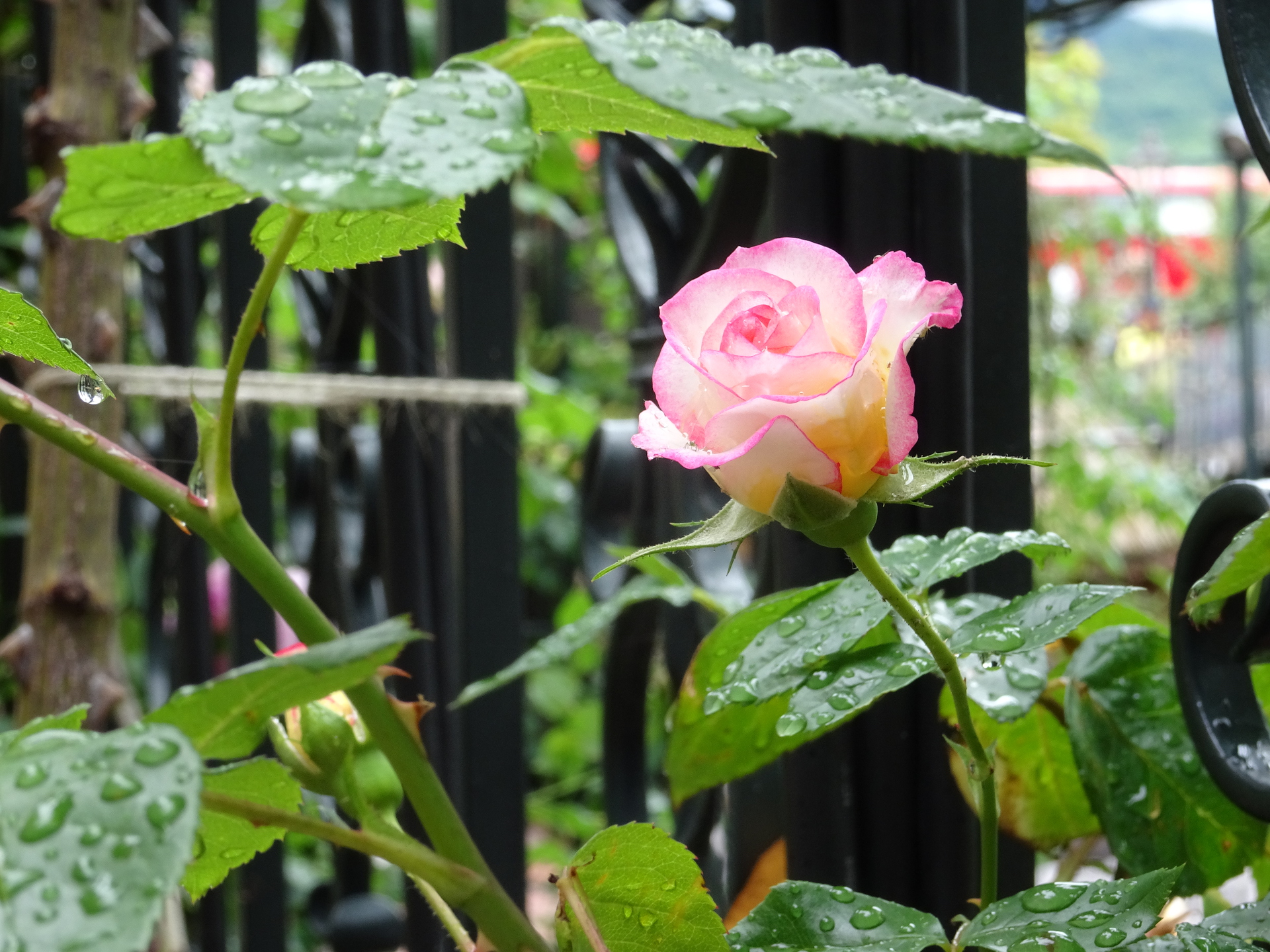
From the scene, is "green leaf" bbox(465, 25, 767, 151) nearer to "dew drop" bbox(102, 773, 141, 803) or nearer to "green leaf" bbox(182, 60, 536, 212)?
"green leaf" bbox(182, 60, 536, 212)

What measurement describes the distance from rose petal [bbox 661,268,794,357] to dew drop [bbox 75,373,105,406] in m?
0.16

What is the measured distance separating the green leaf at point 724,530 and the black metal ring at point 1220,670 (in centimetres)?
17

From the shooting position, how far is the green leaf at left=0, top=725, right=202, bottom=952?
0.17 metres

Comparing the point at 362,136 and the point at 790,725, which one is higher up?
the point at 362,136

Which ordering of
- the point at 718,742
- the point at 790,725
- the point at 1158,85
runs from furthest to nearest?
the point at 1158,85 → the point at 718,742 → the point at 790,725

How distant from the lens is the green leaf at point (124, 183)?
22 centimetres

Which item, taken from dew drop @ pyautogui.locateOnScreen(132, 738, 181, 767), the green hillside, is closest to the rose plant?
dew drop @ pyautogui.locateOnScreen(132, 738, 181, 767)

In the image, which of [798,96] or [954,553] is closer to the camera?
[798,96]

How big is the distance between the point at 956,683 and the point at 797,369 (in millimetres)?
92

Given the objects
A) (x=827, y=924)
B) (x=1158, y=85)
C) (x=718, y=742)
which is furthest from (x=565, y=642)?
(x=1158, y=85)

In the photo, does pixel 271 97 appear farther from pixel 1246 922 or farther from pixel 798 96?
pixel 1246 922

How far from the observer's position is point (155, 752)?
0.20 metres

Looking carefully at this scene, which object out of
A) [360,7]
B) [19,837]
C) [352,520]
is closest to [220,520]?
[19,837]

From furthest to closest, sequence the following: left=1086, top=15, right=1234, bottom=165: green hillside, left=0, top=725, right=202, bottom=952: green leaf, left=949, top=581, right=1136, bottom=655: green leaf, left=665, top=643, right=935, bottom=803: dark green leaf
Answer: left=1086, top=15, right=1234, bottom=165: green hillside → left=665, top=643, right=935, bottom=803: dark green leaf → left=949, top=581, right=1136, bottom=655: green leaf → left=0, top=725, right=202, bottom=952: green leaf
